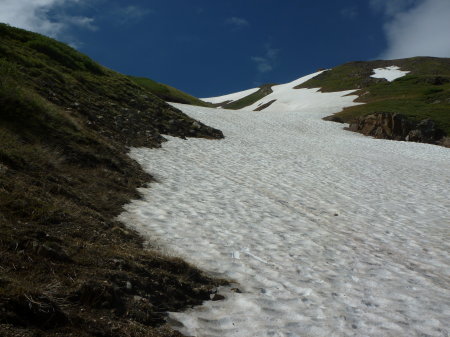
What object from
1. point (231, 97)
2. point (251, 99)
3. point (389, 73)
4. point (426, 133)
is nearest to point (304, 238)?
point (426, 133)

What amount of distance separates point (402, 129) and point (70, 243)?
3923 centimetres

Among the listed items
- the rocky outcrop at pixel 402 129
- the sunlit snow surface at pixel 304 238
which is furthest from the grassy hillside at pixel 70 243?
the rocky outcrop at pixel 402 129

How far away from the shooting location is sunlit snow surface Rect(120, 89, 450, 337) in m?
5.62

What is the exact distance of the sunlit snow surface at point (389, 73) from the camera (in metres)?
101

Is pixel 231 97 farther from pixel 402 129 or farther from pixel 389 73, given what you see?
pixel 402 129

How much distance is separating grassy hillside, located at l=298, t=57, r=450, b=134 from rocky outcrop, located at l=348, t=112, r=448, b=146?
2.41 metres

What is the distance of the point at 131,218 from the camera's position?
880cm

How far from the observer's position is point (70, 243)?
5.80 m

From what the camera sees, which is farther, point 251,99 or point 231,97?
point 231,97

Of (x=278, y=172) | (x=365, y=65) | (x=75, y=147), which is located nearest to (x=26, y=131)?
(x=75, y=147)

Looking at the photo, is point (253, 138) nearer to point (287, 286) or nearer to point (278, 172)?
point (278, 172)

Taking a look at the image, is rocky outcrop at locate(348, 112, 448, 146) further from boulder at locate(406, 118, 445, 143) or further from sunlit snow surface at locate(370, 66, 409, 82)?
sunlit snow surface at locate(370, 66, 409, 82)

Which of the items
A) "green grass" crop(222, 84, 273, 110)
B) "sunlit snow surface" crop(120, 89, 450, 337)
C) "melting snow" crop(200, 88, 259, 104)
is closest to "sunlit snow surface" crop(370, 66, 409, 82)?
"green grass" crop(222, 84, 273, 110)

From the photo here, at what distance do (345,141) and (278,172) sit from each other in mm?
18297
